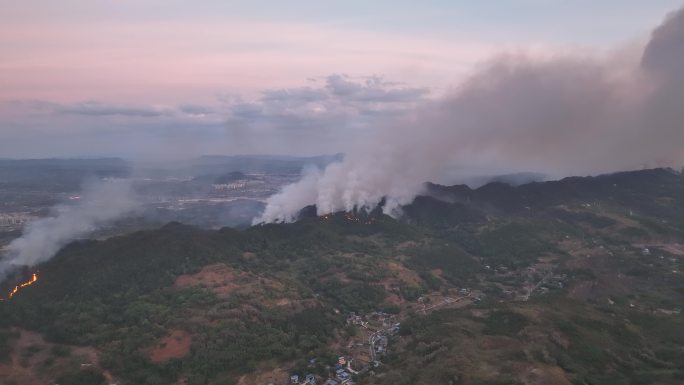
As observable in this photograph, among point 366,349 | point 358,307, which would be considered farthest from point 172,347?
point 358,307

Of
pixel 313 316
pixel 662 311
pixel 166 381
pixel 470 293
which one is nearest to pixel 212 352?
pixel 166 381

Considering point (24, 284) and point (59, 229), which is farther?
point (59, 229)

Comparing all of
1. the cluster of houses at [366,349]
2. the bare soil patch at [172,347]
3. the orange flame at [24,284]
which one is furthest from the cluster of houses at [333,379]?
the orange flame at [24,284]

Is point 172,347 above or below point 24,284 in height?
below

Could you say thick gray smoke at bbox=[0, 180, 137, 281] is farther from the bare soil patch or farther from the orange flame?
the bare soil patch

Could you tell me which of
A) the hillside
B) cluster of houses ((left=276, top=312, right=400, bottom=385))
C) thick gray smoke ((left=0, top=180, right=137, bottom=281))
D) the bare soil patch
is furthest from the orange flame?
cluster of houses ((left=276, top=312, right=400, bottom=385))

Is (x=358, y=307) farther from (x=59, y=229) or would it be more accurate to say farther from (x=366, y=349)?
(x=59, y=229)

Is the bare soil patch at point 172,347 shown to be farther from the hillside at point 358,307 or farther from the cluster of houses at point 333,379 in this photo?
the cluster of houses at point 333,379
